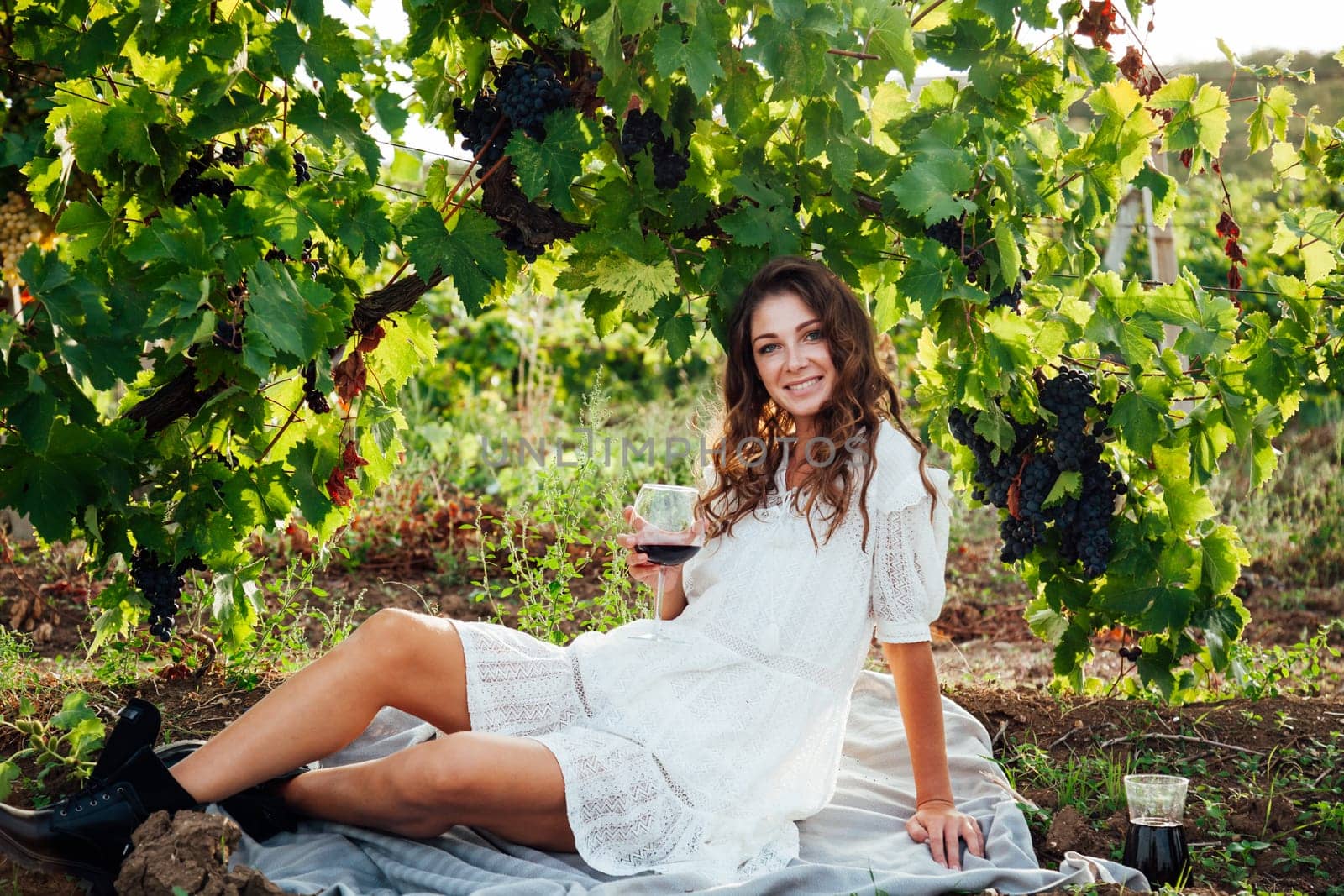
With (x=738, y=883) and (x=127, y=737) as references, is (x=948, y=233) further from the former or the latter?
(x=127, y=737)

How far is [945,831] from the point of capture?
2453mm

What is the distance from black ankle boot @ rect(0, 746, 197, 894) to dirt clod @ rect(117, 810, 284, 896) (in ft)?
0.24

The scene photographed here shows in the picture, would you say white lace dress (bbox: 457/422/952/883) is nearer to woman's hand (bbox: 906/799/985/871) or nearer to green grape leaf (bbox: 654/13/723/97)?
woman's hand (bbox: 906/799/985/871)

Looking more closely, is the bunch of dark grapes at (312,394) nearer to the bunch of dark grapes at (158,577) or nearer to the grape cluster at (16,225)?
the bunch of dark grapes at (158,577)

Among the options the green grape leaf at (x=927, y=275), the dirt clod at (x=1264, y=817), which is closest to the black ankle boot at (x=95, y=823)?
the green grape leaf at (x=927, y=275)

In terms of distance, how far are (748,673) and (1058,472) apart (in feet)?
3.06

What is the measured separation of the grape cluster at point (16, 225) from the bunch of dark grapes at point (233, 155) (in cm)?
145

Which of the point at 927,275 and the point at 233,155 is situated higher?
the point at 233,155

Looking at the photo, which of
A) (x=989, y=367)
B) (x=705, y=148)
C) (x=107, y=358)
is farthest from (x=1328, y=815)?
(x=107, y=358)

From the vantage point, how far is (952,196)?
2.40 metres

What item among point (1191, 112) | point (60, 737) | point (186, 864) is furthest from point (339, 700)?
point (1191, 112)

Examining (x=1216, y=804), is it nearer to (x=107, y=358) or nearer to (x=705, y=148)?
(x=705, y=148)

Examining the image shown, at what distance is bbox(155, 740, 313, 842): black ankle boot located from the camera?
242 centimetres

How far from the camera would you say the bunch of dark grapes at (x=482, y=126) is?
8.61ft
